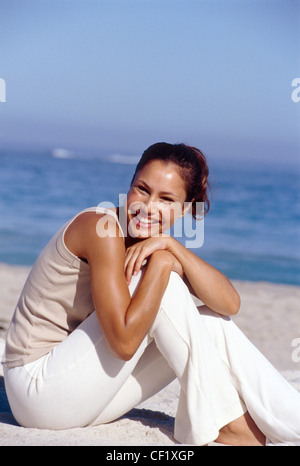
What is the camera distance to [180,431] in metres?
2.77

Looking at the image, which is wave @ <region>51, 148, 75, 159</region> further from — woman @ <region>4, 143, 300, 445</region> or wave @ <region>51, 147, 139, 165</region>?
woman @ <region>4, 143, 300, 445</region>

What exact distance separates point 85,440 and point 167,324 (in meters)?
0.59

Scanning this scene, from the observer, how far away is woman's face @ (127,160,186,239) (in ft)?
9.66

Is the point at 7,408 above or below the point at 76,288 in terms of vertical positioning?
below

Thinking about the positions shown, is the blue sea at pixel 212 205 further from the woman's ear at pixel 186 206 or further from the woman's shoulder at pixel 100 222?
the woman's shoulder at pixel 100 222

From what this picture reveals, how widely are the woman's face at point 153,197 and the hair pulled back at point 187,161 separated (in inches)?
1.1

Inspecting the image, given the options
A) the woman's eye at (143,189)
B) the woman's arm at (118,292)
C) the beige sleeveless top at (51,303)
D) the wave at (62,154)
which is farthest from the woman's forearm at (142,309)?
the wave at (62,154)

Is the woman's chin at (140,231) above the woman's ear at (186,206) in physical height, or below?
below

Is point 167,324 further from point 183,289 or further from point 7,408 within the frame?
point 7,408

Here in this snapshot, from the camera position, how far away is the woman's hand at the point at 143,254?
9.00 ft

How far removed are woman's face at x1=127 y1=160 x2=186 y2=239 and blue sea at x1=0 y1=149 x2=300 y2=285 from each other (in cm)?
56

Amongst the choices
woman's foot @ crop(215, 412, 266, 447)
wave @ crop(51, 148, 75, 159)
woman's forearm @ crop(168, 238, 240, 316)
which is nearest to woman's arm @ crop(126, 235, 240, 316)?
woman's forearm @ crop(168, 238, 240, 316)

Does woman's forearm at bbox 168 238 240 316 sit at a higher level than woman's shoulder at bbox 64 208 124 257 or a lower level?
lower
